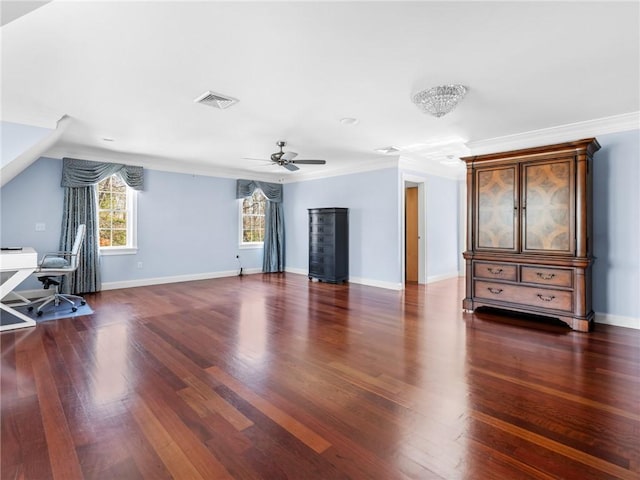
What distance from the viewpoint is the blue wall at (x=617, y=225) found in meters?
3.86

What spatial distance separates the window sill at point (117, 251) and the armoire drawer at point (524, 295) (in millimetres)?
5946

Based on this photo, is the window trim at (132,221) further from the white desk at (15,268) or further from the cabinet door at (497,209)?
the cabinet door at (497,209)

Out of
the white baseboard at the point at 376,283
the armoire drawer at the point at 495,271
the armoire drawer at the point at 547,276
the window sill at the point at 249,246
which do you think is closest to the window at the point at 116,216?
the window sill at the point at 249,246

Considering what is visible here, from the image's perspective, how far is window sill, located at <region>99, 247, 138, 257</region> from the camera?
6.05 meters

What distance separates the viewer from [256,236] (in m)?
8.31

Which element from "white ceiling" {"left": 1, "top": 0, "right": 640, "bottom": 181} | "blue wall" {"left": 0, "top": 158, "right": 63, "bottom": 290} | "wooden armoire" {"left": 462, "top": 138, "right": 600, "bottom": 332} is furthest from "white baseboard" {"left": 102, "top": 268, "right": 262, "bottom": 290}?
"wooden armoire" {"left": 462, "top": 138, "right": 600, "bottom": 332}

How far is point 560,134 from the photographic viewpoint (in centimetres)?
430

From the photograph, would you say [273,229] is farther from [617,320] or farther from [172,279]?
[617,320]

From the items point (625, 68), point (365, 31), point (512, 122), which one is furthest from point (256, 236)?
point (625, 68)

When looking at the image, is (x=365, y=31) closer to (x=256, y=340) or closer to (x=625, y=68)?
(x=625, y=68)

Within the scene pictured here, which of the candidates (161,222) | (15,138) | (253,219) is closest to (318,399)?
(15,138)

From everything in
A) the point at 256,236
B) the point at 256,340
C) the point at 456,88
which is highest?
the point at 456,88

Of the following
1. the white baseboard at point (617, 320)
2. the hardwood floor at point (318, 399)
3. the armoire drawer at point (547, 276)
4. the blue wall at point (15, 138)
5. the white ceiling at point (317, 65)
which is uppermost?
the white ceiling at point (317, 65)

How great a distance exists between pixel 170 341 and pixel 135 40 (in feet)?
8.58
